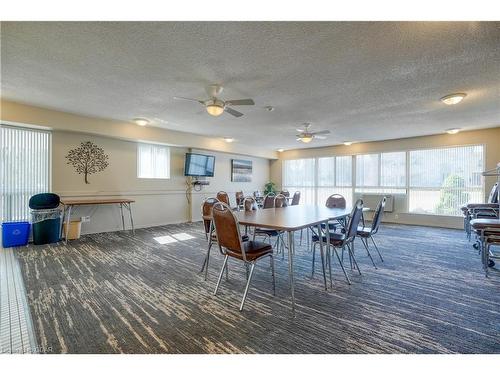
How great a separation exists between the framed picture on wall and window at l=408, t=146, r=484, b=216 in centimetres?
507

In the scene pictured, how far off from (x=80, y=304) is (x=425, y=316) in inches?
119

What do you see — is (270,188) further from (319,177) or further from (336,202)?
(336,202)

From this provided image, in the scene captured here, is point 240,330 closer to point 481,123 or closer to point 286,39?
point 286,39

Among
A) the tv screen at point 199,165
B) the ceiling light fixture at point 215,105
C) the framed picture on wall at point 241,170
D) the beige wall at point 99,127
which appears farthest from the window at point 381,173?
the ceiling light fixture at point 215,105

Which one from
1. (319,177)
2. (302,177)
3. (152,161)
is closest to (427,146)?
(319,177)

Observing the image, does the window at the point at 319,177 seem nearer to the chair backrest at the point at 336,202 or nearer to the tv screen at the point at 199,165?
the tv screen at the point at 199,165

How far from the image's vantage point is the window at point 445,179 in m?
6.12

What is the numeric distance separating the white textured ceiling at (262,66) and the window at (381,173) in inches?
101

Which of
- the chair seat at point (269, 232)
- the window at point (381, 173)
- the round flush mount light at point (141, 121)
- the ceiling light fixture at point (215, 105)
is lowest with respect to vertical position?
the chair seat at point (269, 232)

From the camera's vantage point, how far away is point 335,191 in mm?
8523

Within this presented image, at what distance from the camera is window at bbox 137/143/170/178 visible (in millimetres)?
6242

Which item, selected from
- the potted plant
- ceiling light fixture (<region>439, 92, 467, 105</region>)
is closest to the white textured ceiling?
ceiling light fixture (<region>439, 92, 467, 105</region>)

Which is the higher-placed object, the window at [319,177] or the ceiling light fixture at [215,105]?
the ceiling light fixture at [215,105]
